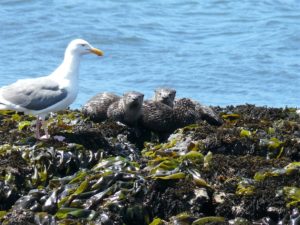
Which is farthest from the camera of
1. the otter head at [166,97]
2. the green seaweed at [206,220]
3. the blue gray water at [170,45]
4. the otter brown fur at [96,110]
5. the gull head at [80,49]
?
the blue gray water at [170,45]

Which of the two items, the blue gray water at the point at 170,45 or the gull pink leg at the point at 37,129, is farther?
the blue gray water at the point at 170,45

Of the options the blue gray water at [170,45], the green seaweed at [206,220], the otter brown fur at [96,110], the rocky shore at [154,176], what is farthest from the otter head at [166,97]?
A: the blue gray water at [170,45]

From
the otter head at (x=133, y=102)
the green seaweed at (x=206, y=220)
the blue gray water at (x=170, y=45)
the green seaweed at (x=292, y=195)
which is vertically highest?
the green seaweed at (x=292, y=195)

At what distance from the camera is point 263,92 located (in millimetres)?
19141

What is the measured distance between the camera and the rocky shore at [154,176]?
780 cm

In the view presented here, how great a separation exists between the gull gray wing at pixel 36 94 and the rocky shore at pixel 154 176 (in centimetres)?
34

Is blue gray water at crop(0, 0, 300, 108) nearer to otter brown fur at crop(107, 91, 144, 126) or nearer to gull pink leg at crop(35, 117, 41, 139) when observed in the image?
otter brown fur at crop(107, 91, 144, 126)

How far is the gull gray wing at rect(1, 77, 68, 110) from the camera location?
33.6 feet

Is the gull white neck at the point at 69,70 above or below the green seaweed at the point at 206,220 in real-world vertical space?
above

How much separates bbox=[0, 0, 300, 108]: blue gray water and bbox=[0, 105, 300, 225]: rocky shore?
7.51 metres

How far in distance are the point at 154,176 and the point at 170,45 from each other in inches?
579

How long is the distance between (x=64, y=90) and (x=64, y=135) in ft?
1.87

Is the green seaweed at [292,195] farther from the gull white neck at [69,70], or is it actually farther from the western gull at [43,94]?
the gull white neck at [69,70]

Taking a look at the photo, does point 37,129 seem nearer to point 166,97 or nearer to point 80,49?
point 80,49
